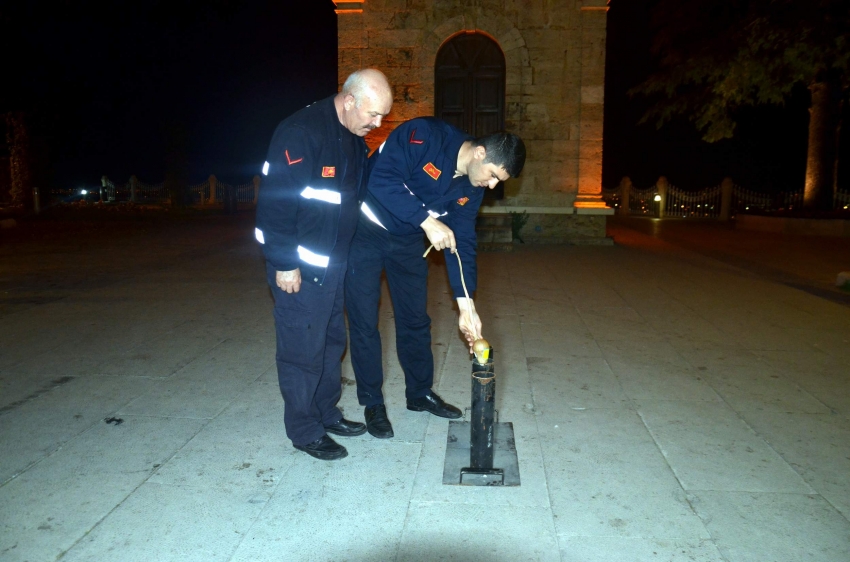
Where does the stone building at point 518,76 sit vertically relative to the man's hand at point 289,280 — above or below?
above

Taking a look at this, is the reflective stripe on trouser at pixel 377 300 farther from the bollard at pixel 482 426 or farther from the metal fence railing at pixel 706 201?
the metal fence railing at pixel 706 201

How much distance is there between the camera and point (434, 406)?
4.20 m

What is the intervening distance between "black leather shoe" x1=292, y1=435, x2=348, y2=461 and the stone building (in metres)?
10.2

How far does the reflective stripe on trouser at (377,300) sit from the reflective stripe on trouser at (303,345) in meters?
0.29

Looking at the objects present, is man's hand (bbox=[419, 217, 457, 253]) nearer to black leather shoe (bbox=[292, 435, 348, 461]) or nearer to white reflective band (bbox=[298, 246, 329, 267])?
white reflective band (bbox=[298, 246, 329, 267])

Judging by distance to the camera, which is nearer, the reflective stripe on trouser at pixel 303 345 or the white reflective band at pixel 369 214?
the reflective stripe on trouser at pixel 303 345

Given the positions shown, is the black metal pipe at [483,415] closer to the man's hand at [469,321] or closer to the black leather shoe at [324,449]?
the man's hand at [469,321]

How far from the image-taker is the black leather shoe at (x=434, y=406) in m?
4.14

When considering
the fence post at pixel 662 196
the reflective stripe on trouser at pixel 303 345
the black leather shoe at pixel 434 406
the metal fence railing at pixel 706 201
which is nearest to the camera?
the reflective stripe on trouser at pixel 303 345

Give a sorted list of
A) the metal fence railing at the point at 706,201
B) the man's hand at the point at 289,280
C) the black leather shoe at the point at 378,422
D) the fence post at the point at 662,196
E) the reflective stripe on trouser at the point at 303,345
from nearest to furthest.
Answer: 1. the man's hand at the point at 289,280
2. the reflective stripe on trouser at the point at 303,345
3. the black leather shoe at the point at 378,422
4. the metal fence railing at the point at 706,201
5. the fence post at the point at 662,196

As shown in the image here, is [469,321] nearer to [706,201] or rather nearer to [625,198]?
[625,198]

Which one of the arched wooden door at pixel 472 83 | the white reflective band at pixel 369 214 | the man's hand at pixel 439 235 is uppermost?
the arched wooden door at pixel 472 83

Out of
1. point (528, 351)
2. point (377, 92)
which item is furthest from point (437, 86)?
point (377, 92)

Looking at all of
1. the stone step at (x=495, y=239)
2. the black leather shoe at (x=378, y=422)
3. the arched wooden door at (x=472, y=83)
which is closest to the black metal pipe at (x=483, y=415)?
the black leather shoe at (x=378, y=422)
